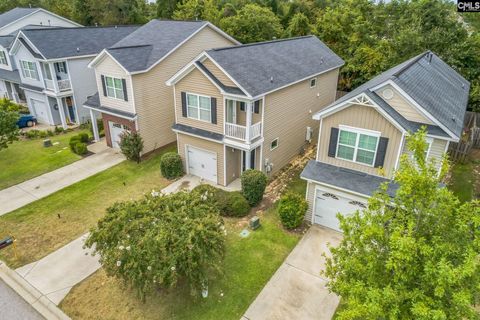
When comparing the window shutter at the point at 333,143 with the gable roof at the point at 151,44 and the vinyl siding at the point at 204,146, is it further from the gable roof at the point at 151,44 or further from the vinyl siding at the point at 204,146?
the gable roof at the point at 151,44

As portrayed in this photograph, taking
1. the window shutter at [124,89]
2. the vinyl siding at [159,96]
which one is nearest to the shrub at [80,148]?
the vinyl siding at [159,96]

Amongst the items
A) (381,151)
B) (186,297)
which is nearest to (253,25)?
(381,151)

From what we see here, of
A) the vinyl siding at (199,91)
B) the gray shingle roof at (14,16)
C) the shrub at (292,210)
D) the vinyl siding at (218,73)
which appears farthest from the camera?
the gray shingle roof at (14,16)

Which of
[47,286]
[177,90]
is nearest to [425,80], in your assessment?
[177,90]

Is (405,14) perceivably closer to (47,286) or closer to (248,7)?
(248,7)

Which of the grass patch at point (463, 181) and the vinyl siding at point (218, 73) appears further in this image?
the grass patch at point (463, 181)

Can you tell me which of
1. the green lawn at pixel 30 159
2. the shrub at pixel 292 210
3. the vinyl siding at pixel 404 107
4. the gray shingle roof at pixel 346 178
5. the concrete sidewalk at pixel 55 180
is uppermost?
the vinyl siding at pixel 404 107
